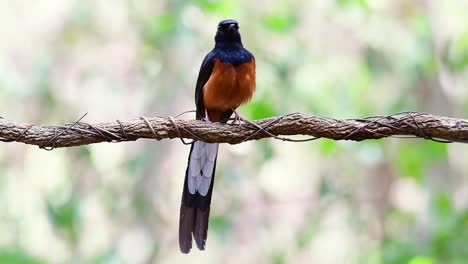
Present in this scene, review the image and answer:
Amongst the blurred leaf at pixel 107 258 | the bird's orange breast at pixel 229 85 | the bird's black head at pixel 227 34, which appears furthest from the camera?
the blurred leaf at pixel 107 258

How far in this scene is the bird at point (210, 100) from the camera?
158 inches

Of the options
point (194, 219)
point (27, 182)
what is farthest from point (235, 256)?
point (194, 219)

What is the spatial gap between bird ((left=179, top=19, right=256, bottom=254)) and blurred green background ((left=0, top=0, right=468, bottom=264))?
4.25 ft

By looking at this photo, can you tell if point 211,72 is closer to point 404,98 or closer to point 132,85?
point 404,98

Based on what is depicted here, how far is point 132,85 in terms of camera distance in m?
7.67

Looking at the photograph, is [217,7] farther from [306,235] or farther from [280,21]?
[306,235]

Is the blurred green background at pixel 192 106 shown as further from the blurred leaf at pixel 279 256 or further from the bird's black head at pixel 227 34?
the bird's black head at pixel 227 34

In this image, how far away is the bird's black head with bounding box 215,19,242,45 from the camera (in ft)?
14.0

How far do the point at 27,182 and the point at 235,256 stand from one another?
10.1 feet

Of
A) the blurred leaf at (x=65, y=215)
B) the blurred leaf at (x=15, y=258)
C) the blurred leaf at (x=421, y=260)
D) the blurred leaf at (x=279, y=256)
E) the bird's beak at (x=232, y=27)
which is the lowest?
the blurred leaf at (x=15, y=258)

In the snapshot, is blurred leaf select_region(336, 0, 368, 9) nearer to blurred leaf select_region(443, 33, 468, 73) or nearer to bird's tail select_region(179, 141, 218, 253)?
blurred leaf select_region(443, 33, 468, 73)

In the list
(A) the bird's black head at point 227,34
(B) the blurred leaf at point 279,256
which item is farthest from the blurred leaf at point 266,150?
(A) the bird's black head at point 227,34

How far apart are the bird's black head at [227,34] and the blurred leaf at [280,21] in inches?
47.9

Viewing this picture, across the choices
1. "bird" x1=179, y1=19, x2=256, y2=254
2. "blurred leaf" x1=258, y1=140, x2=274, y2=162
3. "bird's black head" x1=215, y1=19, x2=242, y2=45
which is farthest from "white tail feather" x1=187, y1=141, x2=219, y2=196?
"blurred leaf" x1=258, y1=140, x2=274, y2=162
